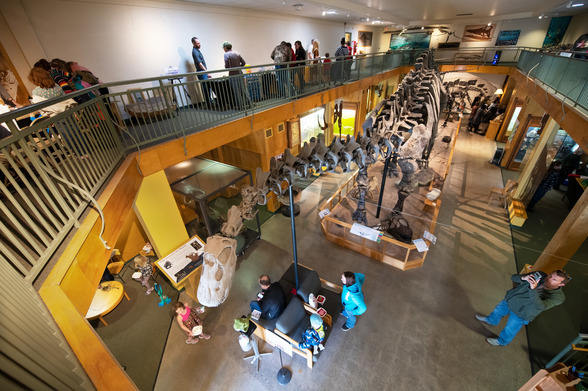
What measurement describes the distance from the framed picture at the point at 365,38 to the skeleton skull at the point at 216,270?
68.1ft

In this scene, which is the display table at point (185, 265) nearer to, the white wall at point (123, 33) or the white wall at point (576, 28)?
the white wall at point (123, 33)

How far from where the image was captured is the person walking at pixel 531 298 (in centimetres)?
354

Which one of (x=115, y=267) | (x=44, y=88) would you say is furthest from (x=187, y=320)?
(x=44, y=88)

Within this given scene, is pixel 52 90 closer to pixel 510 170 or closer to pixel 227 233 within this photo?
pixel 227 233

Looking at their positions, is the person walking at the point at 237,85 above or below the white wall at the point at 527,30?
below

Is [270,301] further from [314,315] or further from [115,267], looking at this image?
[115,267]

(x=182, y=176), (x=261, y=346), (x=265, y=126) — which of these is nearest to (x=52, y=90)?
(x=182, y=176)

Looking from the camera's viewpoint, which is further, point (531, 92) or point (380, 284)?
point (531, 92)

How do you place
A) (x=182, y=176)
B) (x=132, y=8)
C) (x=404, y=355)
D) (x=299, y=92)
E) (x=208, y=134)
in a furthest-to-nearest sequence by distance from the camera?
(x=299, y=92), (x=182, y=176), (x=132, y=8), (x=208, y=134), (x=404, y=355)

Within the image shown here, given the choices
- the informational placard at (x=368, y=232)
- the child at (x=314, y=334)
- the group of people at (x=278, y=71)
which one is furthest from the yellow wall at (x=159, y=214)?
the informational placard at (x=368, y=232)

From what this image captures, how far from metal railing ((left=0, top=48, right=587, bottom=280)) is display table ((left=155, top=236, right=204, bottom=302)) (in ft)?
8.30

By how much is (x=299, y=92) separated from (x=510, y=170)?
32.2 ft

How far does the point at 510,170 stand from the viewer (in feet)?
34.1

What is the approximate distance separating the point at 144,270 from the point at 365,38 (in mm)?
22164
